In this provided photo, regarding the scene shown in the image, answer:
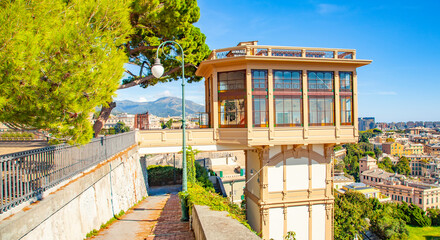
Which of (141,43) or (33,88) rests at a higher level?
(141,43)

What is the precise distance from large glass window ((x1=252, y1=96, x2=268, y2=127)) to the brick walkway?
5.93 m

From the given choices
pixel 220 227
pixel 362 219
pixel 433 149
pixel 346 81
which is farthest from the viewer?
pixel 433 149

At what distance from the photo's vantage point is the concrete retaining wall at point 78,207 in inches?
185

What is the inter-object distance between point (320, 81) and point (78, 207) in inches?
513

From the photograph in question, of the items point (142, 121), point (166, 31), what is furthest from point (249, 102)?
point (142, 121)

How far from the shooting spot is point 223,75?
1496cm

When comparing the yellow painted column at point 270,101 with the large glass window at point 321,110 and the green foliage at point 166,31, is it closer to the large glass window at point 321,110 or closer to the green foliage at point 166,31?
the large glass window at point 321,110

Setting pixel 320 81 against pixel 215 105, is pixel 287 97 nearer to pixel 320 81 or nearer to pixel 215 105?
pixel 320 81

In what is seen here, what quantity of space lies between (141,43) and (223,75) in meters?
6.12

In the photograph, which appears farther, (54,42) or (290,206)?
(290,206)

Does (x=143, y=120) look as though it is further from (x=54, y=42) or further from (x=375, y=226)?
(x=375, y=226)

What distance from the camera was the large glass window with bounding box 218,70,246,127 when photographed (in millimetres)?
14555

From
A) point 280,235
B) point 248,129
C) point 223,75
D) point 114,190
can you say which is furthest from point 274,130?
point 114,190

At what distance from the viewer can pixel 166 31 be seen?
1619cm
